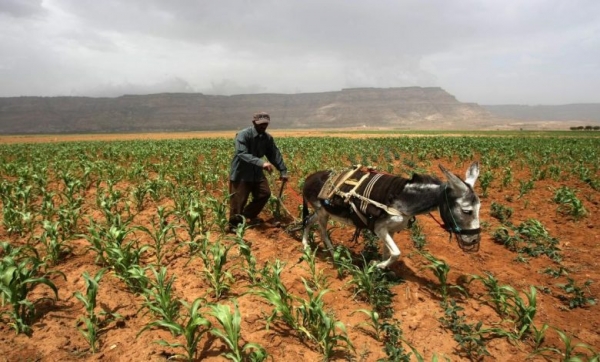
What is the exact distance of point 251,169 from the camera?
6.53 metres

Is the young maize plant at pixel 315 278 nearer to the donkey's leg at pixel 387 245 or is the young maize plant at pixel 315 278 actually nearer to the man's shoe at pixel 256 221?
the donkey's leg at pixel 387 245

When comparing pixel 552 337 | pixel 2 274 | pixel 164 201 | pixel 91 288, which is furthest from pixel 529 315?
pixel 164 201

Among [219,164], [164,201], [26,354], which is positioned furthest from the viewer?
[219,164]

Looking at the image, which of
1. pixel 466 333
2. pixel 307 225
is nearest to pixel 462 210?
pixel 466 333

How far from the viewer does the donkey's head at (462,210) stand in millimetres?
4145

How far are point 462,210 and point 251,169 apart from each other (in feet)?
12.9

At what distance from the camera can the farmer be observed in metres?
6.27

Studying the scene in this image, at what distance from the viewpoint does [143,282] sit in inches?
165

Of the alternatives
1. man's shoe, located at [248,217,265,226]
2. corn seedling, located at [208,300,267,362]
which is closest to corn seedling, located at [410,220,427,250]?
man's shoe, located at [248,217,265,226]

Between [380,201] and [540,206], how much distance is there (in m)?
7.16

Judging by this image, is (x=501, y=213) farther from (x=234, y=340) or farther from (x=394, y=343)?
(x=234, y=340)

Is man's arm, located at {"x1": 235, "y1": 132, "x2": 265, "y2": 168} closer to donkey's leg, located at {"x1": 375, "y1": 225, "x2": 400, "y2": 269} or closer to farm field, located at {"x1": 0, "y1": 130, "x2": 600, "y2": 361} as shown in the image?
farm field, located at {"x1": 0, "y1": 130, "x2": 600, "y2": 361}

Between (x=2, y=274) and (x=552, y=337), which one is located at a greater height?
(x=2, y=274)

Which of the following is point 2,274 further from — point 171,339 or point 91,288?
point 171,339
